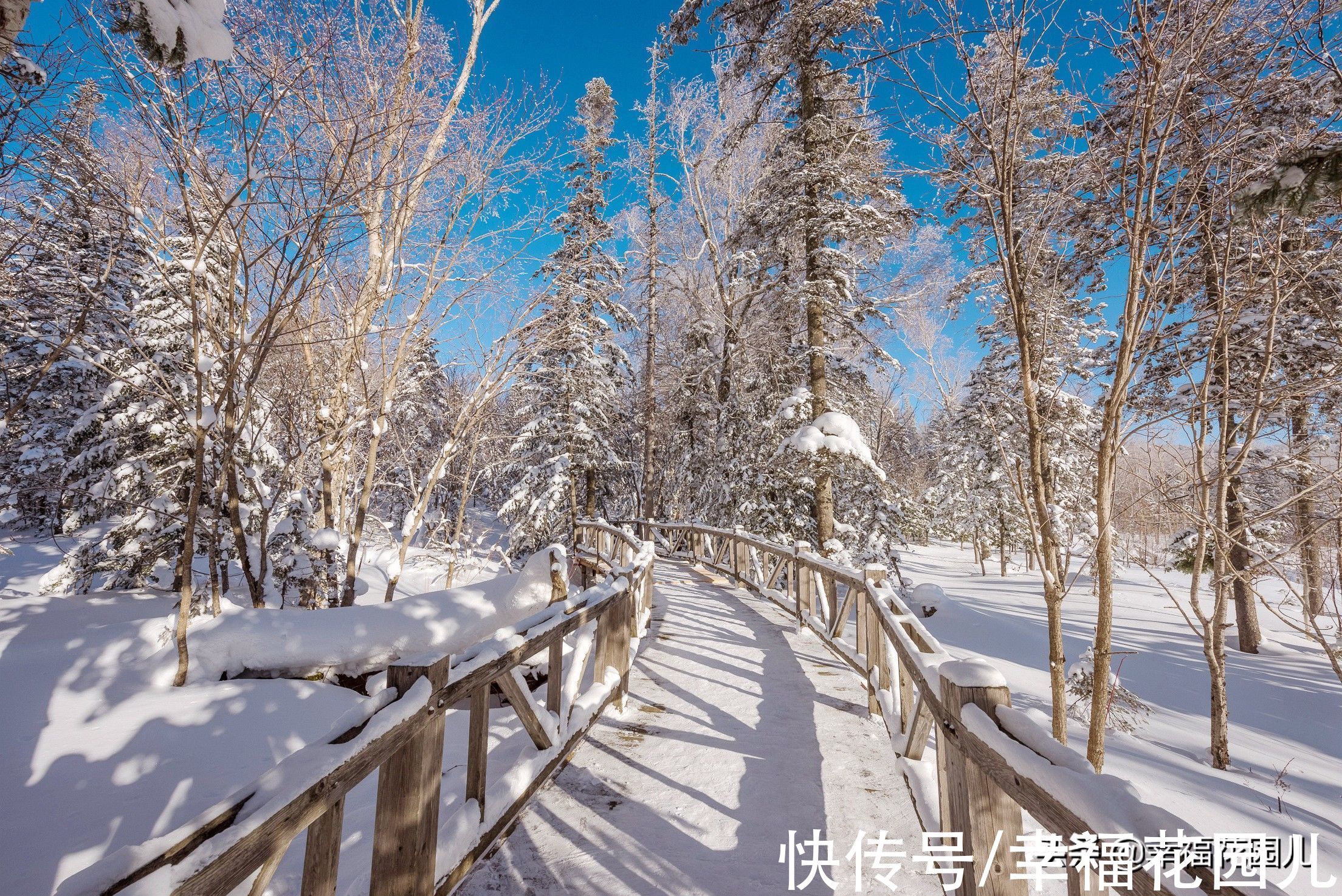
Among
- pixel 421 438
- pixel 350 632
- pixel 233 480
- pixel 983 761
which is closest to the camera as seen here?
pixel 983 761

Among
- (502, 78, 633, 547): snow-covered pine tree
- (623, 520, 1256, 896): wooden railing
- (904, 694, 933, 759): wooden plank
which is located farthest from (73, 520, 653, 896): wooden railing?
(502, 78, 633, 547): snow-covered pine tree

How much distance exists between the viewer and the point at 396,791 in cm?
207

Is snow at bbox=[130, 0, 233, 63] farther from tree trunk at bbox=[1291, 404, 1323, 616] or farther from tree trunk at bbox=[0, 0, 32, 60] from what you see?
tree trunk at bbox=[1291, 404, 1323, 616]

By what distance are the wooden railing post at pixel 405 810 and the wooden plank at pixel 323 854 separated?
299 millimetres

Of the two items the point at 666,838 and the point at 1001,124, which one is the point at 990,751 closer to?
the point at 666,838

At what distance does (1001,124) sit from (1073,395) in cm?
222

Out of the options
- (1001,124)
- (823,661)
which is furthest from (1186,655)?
(1001,124)

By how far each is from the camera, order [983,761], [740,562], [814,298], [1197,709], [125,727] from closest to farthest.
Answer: [983,761] < [125,727] < [1197,709] < [814,298] < [740,562]

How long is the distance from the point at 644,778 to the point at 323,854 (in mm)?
2319

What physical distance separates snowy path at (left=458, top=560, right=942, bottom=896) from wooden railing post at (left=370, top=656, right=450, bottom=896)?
578mm

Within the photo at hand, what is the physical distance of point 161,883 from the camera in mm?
1059

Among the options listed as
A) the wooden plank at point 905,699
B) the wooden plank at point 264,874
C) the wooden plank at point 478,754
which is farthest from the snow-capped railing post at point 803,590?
the wooden plank at point 264,874

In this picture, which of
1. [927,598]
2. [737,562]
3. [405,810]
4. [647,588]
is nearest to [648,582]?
[647,588]

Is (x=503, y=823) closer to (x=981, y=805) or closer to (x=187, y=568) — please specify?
(x=981, y=805)
